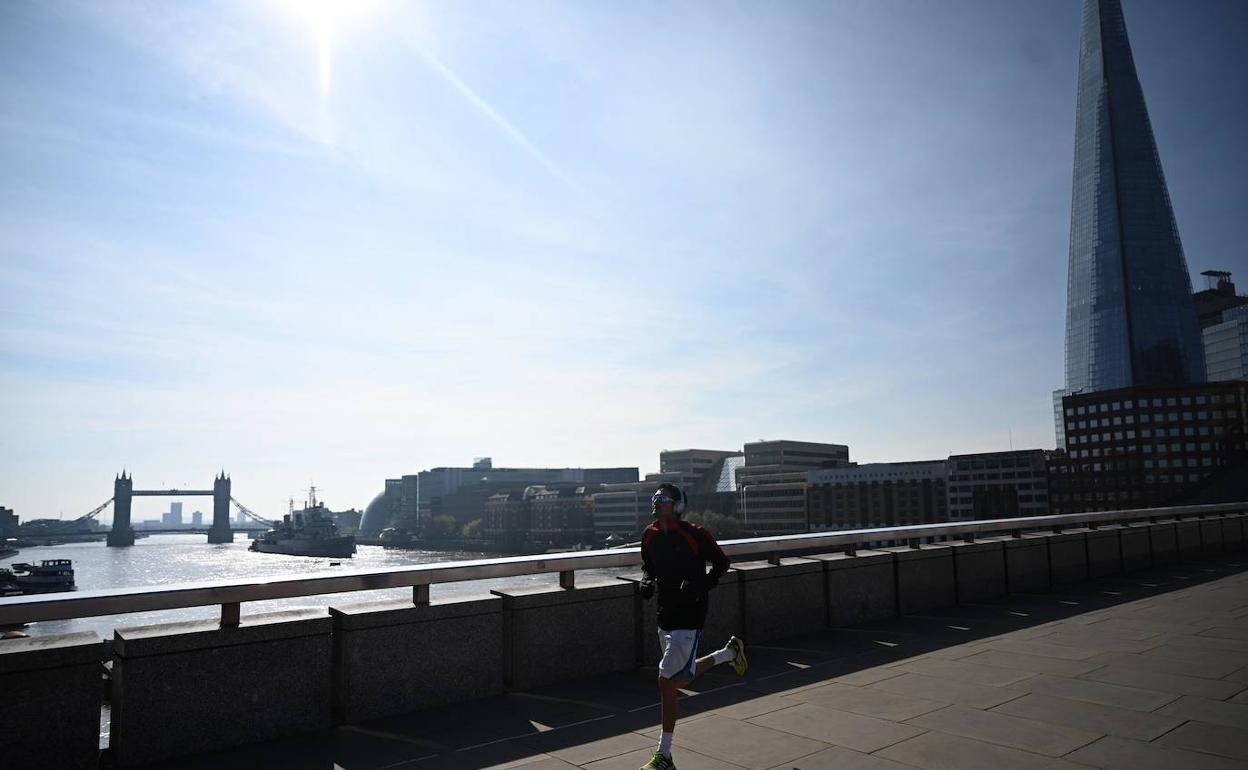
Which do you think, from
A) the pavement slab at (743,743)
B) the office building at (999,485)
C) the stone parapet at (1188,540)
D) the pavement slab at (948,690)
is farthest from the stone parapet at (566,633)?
the office building at (999,485)

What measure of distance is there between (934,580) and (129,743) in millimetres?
11212

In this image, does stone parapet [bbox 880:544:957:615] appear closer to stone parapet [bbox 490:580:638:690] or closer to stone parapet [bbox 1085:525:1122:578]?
stone parapet [bbox 490:580:638:690]

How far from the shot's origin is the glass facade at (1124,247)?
570 ft

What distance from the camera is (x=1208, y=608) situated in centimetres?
1233

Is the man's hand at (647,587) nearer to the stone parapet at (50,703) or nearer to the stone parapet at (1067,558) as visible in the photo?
the stone parapet at (50,703)

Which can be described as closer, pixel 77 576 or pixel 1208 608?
pixel 1208 608

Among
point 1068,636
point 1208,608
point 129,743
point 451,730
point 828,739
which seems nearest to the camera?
point 129,743

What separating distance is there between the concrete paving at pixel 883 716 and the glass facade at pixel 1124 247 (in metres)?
194

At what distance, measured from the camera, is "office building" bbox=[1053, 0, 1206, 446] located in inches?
6845

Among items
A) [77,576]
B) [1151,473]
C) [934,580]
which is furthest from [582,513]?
[934,580]

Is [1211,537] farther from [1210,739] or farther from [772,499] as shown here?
[772,499]

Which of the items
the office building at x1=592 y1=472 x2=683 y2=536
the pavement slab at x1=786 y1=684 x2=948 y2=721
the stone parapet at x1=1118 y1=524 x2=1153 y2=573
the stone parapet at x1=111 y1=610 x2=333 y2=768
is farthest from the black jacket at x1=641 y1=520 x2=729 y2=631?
the office building at x1=592 y1=472 x2=683 y2=536

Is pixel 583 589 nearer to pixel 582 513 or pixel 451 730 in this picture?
pixel 451 730

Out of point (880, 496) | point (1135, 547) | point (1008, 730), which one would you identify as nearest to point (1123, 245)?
point (880, 496)
